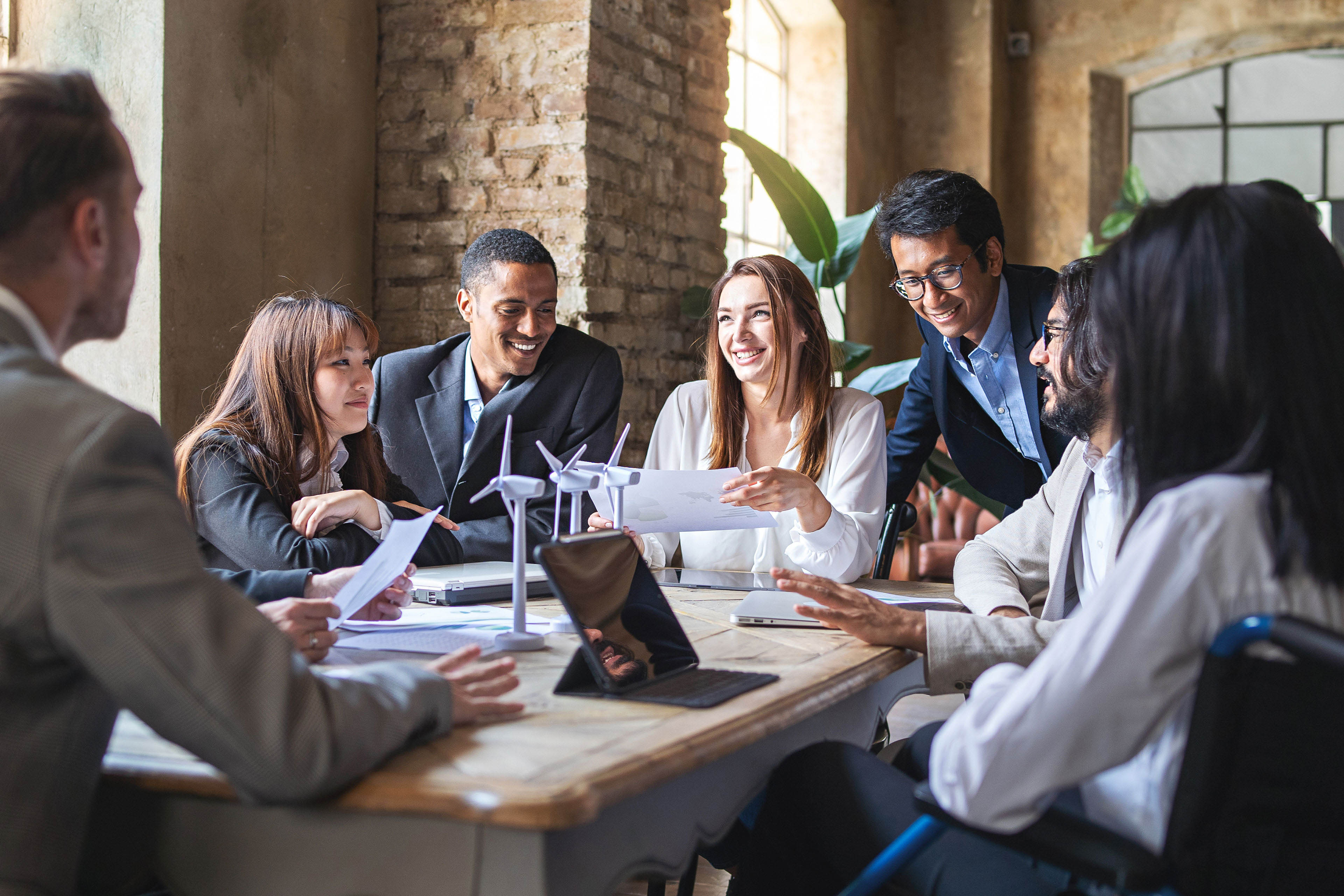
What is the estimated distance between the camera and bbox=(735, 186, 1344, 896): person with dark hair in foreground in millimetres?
1062

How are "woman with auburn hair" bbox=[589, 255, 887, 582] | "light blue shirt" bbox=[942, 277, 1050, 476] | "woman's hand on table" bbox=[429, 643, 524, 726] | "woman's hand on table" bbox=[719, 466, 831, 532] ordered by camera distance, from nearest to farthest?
"woman's hand on table" bbox=[429, 643, 524, 726]
"woman's hand on table" bbox=[719, 466, 831, 532]
"woman with auburn hair" bbox=[589, 255, 887, 582]
"light blue shirt" bbox=[942, 277, 1050, 476]

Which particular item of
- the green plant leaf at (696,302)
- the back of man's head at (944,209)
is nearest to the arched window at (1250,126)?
the green plant leaf at (696,302)

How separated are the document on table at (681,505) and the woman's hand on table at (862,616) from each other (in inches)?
18.2

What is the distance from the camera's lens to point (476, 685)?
130 centimetres

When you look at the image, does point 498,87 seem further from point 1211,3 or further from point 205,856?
point 1211,3

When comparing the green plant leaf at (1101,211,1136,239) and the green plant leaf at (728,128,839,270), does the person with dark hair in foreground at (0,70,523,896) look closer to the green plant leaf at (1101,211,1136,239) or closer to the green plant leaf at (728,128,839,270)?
the green plant leaf at (728,128,839,270)

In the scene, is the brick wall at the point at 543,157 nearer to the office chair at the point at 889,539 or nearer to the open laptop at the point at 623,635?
the office chair at the point at 889,539

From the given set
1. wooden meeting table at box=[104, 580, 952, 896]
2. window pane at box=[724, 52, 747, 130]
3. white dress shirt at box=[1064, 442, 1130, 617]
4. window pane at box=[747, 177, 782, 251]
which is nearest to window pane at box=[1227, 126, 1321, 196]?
window pane at box=[747, 177, 782, 251]

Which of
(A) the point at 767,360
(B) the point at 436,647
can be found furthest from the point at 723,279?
(B) the point at 436,647

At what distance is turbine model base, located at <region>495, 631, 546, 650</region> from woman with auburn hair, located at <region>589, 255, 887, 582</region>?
1.06m

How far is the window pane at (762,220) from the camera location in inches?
256

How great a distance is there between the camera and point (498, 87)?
4180 mm

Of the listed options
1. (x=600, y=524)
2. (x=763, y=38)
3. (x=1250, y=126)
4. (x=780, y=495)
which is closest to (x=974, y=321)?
(x=780, y=495)

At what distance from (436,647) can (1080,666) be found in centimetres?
92
